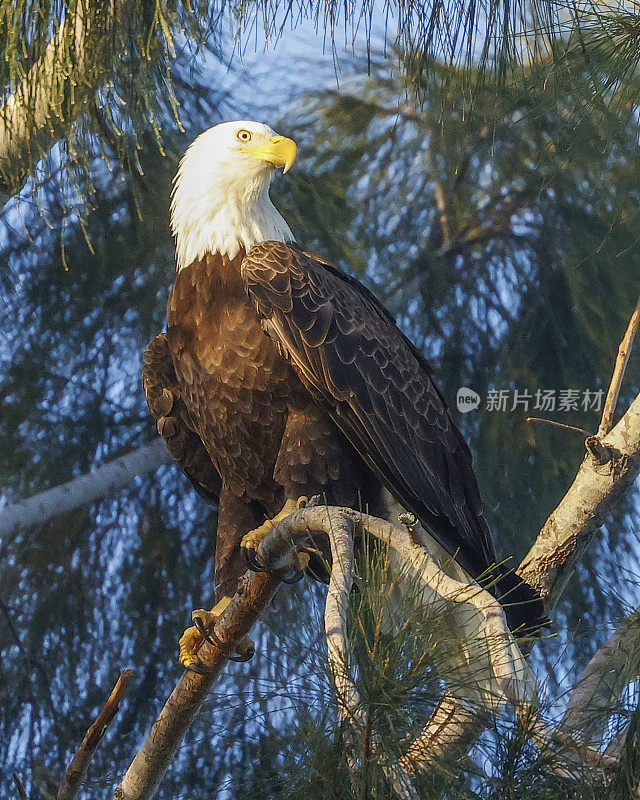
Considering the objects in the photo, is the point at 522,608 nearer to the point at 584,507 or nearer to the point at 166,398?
the point at 584,507

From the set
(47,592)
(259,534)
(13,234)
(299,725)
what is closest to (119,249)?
(13,234)

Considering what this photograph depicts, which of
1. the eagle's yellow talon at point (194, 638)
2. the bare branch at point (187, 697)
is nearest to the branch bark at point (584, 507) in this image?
the bare branch at point (187, 697)

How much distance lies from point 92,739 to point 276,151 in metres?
1.46

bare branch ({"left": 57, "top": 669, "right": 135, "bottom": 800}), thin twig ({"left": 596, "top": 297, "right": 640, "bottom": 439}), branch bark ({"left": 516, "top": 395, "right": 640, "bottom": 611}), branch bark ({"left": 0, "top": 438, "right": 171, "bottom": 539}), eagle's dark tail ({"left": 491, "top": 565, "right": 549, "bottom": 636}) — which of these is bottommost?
bare branch ({"left": 57, "top": 669, "right": 135, "bottom": 800})

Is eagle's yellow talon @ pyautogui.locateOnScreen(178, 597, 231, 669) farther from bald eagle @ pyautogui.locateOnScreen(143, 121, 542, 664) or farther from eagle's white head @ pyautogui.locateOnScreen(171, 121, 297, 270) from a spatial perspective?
eagle's white head @ pyautogui.locateOnScreen(171, 121, 297, 270)

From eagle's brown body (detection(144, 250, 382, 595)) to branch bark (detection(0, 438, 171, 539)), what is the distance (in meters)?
0.86

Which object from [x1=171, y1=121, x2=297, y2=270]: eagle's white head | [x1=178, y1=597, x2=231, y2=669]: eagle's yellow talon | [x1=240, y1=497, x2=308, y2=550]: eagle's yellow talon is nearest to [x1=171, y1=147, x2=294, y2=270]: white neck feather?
[x1=171, y1=121, x2=297, y2=270]: eagle's white head

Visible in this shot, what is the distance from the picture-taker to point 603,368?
364 cm

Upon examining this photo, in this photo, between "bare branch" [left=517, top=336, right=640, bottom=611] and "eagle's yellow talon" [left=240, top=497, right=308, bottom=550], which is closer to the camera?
"bare branch" [left=517, top=336, right=640, bottom=611]

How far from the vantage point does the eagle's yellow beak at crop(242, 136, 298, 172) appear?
8.66 ft

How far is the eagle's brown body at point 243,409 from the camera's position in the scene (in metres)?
2.40

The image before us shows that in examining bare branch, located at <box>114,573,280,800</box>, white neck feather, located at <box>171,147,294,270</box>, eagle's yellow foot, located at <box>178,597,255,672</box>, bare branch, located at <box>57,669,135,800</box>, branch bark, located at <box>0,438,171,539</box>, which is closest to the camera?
bare branch, located at <box>57,669,135,800</box>

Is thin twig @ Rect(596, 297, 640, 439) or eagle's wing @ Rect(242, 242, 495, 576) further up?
eagle's wing @ Rect(242, 242, 495, 576)

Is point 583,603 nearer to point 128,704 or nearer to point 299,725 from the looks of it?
point 128,704
